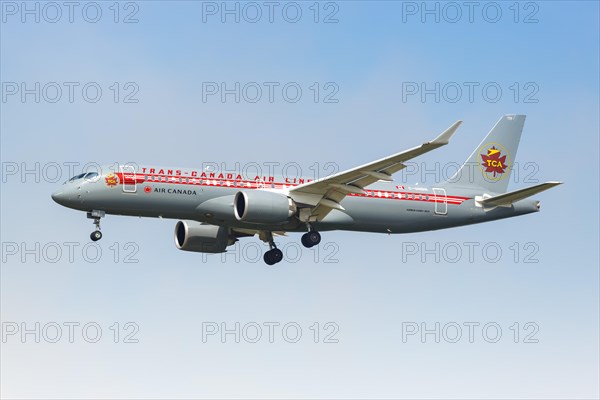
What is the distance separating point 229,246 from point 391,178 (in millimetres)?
11341

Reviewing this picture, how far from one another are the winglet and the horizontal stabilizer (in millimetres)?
7681

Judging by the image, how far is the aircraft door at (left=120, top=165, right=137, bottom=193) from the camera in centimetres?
4862

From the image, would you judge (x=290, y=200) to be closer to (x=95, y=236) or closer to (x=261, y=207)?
(x=261, y=207)

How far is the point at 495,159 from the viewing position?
58031mm

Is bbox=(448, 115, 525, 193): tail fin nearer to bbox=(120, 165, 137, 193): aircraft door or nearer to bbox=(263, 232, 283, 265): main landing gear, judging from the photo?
bbox=(263, 232, 283, 265): main landing gear

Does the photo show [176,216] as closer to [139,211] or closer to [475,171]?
[139,211]

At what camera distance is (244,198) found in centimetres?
4900

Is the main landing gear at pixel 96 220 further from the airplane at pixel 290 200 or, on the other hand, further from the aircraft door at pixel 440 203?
the aircraft door at pixel 440 203

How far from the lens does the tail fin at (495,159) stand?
56844mm

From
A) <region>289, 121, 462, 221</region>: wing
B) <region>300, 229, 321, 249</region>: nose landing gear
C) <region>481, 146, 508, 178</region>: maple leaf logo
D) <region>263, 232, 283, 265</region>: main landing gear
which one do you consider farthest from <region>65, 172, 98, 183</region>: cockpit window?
<region>481, 146, 508, 178</region>: maple leaf logo

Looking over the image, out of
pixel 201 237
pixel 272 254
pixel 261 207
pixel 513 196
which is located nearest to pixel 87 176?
pixel 261 207

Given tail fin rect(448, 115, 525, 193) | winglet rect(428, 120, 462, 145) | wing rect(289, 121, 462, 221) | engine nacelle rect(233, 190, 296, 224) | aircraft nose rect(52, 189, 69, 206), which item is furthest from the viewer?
tail fin rect(448, 115, 525, 193)

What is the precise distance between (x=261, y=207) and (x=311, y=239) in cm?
372

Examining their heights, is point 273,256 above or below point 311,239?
below
